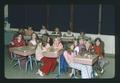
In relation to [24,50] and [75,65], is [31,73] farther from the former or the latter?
[75,65]

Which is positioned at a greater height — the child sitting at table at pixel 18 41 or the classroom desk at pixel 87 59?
the child sitting at table at pixel 18 41

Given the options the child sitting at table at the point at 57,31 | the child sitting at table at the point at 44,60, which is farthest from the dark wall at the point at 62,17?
the child sitting at table at the point at 44,60

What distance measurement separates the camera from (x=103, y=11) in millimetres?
3766

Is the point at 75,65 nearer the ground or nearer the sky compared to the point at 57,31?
nearer the ground

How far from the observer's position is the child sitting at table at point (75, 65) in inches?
150

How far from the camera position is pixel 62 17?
3756 millimetres

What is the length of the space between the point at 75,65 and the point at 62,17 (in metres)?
0.34

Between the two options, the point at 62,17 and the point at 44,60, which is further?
the point at 44,60

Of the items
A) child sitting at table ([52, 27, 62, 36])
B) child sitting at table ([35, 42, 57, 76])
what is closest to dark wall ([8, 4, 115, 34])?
child sitting at table ([52, 27, 62, 36])

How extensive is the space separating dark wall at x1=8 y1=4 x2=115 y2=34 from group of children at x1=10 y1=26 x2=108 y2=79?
0.25 ft

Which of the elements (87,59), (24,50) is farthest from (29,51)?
(87,59)

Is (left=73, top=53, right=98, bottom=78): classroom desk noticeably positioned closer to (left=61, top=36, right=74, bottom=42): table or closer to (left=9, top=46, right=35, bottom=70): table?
(left=61, top=36, right=74, bottom=42): table

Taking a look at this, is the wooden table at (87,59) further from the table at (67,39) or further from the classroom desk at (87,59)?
the table at (67,39)

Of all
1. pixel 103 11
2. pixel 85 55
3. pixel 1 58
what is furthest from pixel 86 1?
pixel 1 58
